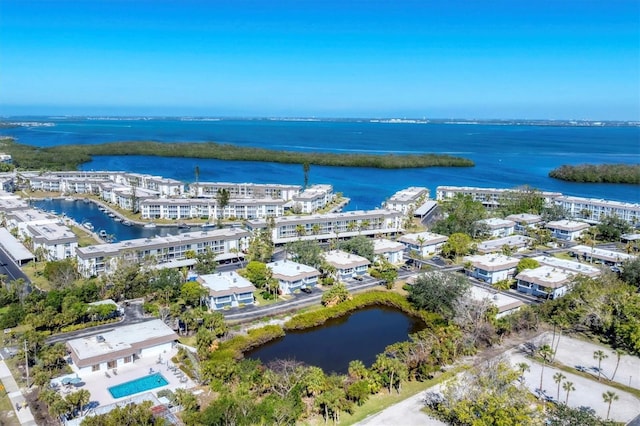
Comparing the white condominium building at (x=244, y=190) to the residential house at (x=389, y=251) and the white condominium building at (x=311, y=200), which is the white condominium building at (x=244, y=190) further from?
the residential house at (x=389, y=251)

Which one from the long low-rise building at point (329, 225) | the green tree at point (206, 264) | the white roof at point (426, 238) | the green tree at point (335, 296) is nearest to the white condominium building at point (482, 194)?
the long low-rise building at point (329, 225)

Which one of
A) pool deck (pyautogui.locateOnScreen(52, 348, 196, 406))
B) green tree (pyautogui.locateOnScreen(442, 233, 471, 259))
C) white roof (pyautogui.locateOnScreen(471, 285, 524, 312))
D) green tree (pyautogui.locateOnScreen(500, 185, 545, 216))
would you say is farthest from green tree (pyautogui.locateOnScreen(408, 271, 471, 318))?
green tree (pyautogui.locateOnScreen(500, 185, 545, 216))

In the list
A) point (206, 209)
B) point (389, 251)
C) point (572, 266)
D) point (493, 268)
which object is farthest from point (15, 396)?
point (206, 209)

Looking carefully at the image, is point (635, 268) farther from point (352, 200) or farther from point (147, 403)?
point (352, 200)

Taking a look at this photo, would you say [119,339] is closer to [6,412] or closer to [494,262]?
[6,412]

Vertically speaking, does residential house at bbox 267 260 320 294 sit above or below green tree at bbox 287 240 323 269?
below

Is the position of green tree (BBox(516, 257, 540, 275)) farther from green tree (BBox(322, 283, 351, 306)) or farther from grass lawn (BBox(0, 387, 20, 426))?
grass lawn (BBox(0, 387, 20, 426))
